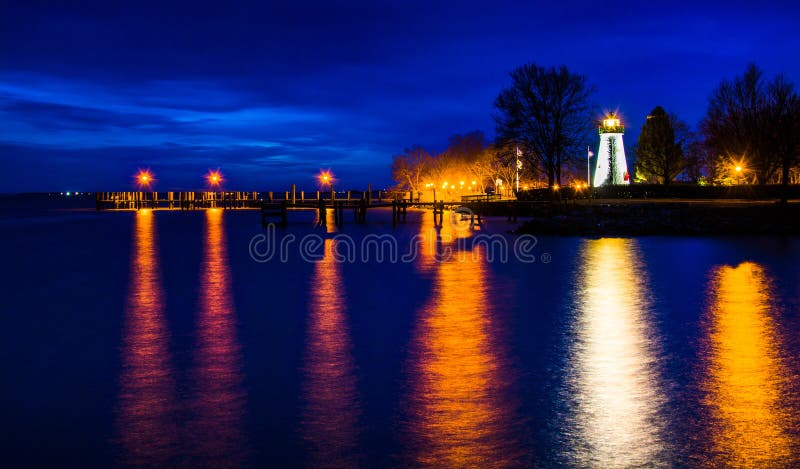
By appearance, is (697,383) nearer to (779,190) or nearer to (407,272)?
(407,272)

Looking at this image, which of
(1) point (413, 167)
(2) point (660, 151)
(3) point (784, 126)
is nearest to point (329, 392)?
(3) point (784, 126)

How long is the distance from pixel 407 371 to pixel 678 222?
112 ft

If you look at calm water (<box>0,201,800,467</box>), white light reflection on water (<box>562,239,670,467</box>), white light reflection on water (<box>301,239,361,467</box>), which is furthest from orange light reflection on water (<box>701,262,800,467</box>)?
white light reflection on water (<box>301,239,361,467</box>)

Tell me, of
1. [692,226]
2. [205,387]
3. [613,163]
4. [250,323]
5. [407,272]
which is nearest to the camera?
[205,387]

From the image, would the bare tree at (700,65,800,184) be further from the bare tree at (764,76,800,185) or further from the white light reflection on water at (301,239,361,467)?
the white light reflection on water at (301,239,361,467)

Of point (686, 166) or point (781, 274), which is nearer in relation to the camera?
point (781, 274)

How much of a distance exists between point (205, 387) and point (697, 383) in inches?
243

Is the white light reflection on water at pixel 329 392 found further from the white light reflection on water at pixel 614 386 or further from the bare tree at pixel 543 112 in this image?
the bare tree at pixel 543 112

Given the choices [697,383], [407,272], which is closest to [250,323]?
[697,383]

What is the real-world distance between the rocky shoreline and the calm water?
19374mm

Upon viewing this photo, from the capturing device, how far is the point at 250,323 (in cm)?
1347

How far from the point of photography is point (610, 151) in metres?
78.1

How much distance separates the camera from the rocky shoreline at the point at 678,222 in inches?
1537

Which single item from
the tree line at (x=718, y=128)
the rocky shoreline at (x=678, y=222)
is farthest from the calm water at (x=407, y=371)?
the tree line at (x=718, y=128)
